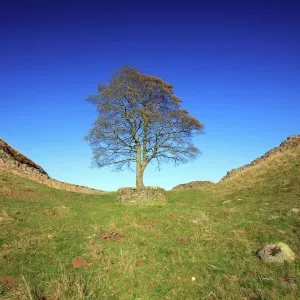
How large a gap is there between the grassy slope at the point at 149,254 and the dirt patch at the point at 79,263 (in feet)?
0.65

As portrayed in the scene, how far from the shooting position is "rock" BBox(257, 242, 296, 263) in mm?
8672

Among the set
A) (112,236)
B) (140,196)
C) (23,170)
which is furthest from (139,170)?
(112,236)

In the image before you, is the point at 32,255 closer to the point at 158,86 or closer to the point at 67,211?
the point at 67,211

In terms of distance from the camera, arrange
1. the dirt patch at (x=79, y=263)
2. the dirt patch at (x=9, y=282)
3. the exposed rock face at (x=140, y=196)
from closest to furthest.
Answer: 1. the dirt patch at (x=9, y=282)
2. the dirt patch at (x=79, y=263)
3. the exposed rock face at (x=140, y=196)

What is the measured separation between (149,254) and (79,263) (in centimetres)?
254

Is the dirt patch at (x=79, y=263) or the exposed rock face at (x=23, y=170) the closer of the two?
the dirt patch at (x=79, y=263)

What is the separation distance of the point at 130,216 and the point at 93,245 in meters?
5.23

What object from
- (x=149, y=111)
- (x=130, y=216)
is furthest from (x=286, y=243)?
(x=149, y=111)

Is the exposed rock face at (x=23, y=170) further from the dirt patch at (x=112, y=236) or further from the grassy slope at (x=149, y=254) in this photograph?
the dirt patch at (x=112, y=236)

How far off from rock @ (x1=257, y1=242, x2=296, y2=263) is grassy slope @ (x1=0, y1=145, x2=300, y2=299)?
0.92 feet

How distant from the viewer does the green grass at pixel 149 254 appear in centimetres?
734

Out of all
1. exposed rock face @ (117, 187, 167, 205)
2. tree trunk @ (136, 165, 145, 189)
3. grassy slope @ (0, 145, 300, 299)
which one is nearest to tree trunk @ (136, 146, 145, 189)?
tree trunk @ (136, 165, 145, 189)

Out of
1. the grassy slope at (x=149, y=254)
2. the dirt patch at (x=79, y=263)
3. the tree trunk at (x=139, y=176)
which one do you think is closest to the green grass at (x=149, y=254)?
the grassy slope at (x=149, y=254)

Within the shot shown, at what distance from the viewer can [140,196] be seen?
858 inches
